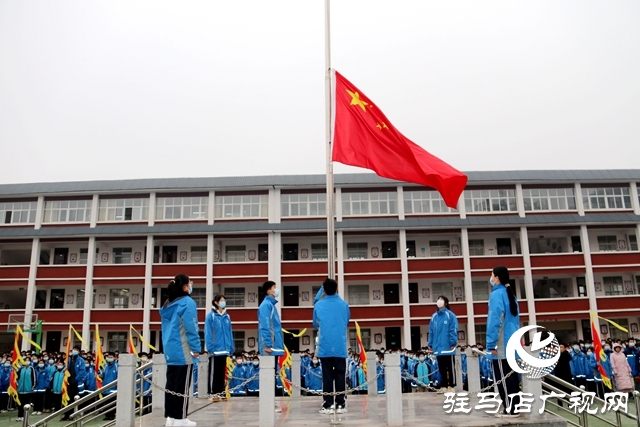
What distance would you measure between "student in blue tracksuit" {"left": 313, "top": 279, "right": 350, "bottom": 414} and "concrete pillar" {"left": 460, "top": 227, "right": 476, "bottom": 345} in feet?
82.7

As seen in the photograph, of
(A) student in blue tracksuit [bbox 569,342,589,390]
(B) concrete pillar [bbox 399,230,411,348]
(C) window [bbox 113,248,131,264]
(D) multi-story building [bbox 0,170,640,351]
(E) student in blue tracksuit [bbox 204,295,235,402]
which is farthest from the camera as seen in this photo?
(C) window [bbox 113,248,131,264]

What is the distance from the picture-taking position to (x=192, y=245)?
116 ft

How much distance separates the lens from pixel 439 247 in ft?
115

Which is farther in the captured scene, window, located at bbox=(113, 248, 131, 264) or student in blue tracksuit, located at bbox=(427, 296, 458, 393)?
window, located at bbox=(113, 248, 131, 264)

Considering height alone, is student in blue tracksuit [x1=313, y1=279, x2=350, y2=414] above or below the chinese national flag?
below

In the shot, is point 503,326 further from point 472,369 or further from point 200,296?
point 200,296

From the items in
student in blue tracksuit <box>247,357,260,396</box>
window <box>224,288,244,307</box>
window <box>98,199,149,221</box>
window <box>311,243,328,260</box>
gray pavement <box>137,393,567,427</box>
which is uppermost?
window <box>98,199,149,221</box>

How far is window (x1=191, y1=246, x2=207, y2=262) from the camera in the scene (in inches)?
1382

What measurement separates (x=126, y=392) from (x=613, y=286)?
3383 cm

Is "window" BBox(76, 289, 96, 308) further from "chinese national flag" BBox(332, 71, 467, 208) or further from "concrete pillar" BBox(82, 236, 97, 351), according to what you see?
"chinese national flag" BBox(332, 71, 467, 208)

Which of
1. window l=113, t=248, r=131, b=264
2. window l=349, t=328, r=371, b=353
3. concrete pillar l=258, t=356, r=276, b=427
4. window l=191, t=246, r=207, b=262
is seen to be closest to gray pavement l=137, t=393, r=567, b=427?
concrete pillar l=258, t=356, r=276, b=427

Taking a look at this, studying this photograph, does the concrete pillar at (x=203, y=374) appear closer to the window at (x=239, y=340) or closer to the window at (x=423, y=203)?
the window at (x=239, y=340)

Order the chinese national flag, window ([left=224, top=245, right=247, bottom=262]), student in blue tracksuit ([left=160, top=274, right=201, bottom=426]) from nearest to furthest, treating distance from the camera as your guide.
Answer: student in blue tracksuit ([left=160, top=274, right=201, bottom=426]), the chinese national flag, window ([left=224, top=245, right=247, bottom=262])

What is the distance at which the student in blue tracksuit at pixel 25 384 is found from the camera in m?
17.3
